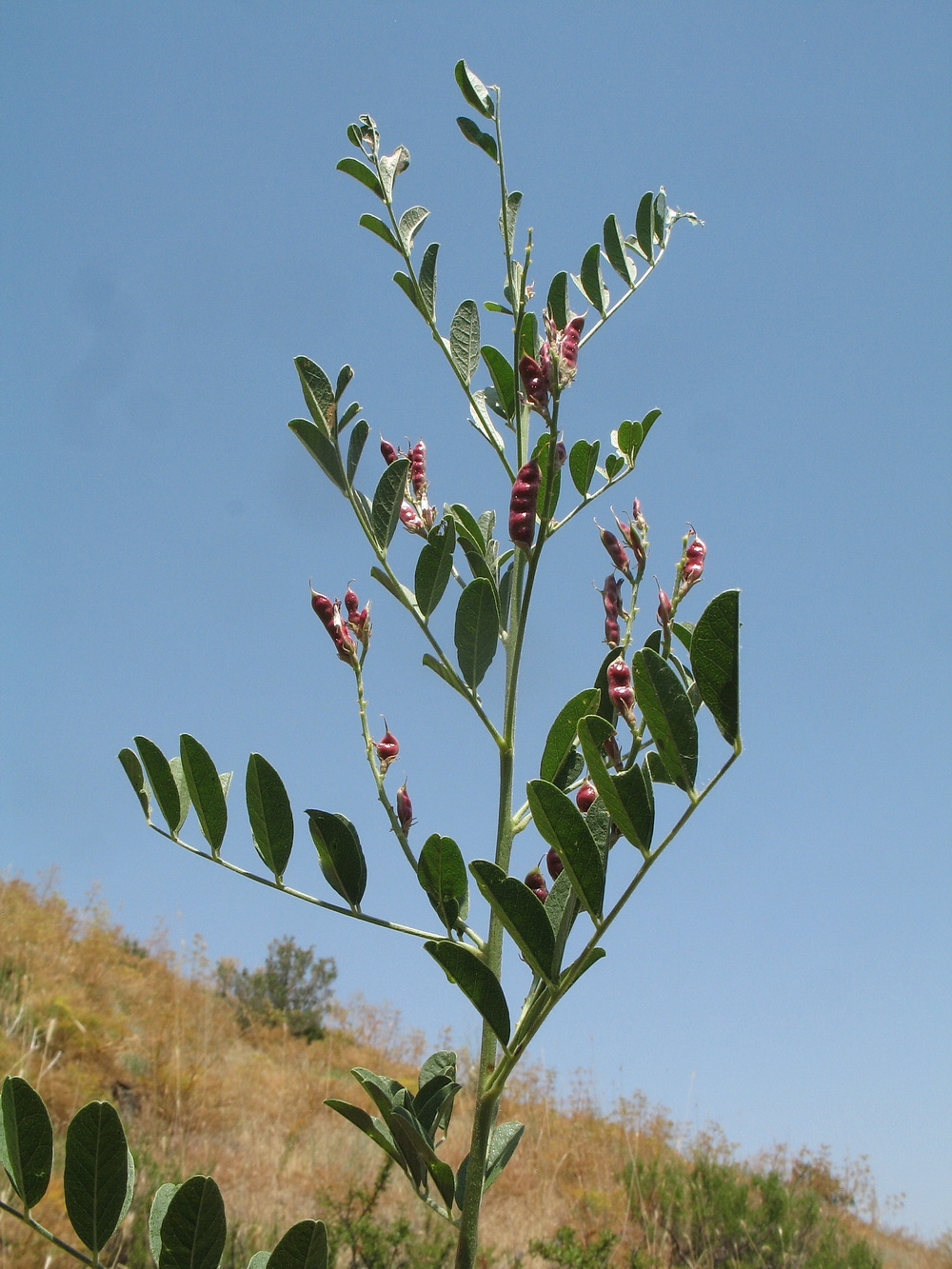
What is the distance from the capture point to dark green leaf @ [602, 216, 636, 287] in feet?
6.54

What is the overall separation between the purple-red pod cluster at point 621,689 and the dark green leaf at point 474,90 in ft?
3.62

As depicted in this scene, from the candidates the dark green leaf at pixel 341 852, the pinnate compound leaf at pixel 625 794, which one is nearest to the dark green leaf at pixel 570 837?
the pinnate compound leaf at pixel 625 794

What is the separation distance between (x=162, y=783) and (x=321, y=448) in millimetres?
A: 611

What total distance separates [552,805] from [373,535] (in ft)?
2.17

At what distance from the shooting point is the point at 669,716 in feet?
3.55

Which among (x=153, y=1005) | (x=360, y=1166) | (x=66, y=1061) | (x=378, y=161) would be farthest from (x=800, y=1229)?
(x=378, y=161)

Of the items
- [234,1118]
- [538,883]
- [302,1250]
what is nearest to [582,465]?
[538,883]

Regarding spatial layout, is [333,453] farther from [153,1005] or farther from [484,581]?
[153,1005]

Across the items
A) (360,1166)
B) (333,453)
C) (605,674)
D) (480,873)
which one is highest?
(333,453)

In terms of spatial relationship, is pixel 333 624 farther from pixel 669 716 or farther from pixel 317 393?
pixel 669 716

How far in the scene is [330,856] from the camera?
1.37m

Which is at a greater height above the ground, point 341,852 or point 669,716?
point 669,716

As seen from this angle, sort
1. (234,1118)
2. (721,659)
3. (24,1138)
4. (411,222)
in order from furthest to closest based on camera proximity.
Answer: (234,1118), (411,222), (24,1138), (721,659)

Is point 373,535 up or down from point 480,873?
up
